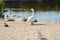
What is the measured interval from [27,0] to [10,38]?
173 feet

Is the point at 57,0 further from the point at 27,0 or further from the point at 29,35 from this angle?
the point at 29,35

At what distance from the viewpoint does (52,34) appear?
11.4 meters

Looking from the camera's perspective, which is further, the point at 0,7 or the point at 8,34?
the point at 0,7

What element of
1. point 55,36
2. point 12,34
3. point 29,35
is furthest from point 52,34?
point 12,34

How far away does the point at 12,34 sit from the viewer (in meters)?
11.6

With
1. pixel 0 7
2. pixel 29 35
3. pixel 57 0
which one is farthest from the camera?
pixel 57 0

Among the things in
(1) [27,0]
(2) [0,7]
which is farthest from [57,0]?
(2) [0,7]

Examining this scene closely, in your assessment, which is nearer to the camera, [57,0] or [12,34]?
[12,34]

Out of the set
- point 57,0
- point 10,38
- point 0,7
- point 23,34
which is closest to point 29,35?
point 23,34

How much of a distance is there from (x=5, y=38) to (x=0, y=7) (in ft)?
41.3

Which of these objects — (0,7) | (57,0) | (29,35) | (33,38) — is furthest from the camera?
(57,0)

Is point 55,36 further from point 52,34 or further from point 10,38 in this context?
point 10,38

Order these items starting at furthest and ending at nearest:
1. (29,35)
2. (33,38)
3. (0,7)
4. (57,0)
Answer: (57,0) → (0,7) → (29,35) → (33,38)

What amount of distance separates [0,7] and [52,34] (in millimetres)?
12340
